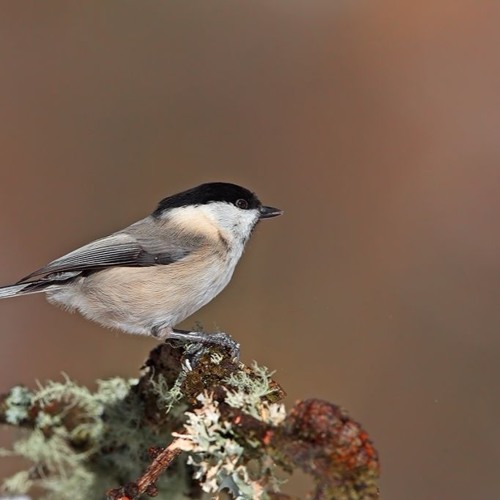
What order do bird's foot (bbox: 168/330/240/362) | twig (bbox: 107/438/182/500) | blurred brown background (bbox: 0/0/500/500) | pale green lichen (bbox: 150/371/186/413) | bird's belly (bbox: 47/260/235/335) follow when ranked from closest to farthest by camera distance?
twig (bbox: 107/438/182/500)
pale green lichen (bbox: 150/371/186/413)
bird's foot (bbox: 168/330/240/362)
bird's belly (bbox: 47/260/235/335)
blurred brown background (bbox: 0/0/500/500)

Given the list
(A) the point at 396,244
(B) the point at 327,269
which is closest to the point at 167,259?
(B) the point at 327,269

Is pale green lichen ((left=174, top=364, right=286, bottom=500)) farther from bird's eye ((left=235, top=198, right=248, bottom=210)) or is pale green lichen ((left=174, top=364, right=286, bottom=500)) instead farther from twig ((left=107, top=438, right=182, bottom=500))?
bird's eye ((left=235, top=198, right=248, bottom=210))

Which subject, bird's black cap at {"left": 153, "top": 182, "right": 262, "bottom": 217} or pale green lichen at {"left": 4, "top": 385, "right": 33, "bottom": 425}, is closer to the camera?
pale green lichen at {"left": 4, "top": 385, "right": 33, "bottom": 425}

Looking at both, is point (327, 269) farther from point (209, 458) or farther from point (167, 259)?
point (209, 458)

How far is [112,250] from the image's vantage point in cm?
196

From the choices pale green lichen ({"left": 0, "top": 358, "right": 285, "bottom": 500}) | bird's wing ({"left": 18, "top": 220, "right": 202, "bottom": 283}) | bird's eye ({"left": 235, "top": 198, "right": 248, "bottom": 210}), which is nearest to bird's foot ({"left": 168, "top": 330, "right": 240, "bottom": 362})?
pale green lichen ({"left": 0, "top": 358, "right": 285, "bottom": 500})

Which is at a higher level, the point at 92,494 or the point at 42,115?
the point at 42,115

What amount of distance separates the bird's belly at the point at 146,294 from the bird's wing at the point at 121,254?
0.09ft

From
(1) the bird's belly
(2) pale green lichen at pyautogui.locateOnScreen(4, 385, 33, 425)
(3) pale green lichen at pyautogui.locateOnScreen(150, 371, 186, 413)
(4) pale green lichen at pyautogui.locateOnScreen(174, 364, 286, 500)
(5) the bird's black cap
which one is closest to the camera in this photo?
(4) pale green lichen at pyautogui.locateOnScreen(174, 364, 286, 500)

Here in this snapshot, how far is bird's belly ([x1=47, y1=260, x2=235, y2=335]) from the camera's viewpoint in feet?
6.15

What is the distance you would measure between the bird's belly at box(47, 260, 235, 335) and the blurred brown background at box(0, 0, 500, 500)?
36.3 inches

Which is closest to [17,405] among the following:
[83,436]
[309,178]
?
[83,436]

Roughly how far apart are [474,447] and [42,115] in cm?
281

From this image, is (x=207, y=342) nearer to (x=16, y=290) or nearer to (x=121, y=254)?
(x=121, y=254)
